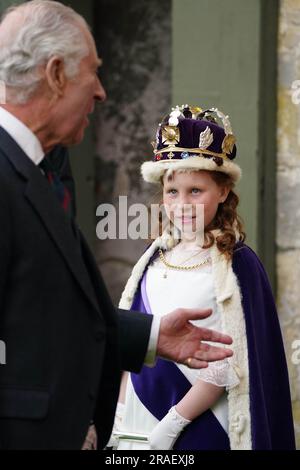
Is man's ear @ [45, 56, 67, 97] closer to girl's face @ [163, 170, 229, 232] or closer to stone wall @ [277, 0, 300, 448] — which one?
girl's face @ [163, 170, 229, 232]

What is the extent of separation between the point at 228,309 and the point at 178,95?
1.78m

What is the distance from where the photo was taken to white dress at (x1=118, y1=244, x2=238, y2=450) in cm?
338

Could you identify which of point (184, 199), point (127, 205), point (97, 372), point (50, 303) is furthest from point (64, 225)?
point (127, 205)

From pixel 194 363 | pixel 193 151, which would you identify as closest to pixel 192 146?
pixel 193 151

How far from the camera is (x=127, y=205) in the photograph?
19.4 ft

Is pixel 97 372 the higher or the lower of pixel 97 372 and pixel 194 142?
the lower

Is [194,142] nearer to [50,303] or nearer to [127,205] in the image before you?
[50,303]

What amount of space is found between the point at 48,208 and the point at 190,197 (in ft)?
3.27

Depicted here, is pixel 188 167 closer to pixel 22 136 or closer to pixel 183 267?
pixel 183 267

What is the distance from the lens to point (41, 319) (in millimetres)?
2557

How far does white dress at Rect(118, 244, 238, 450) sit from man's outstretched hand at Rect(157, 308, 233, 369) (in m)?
0.33

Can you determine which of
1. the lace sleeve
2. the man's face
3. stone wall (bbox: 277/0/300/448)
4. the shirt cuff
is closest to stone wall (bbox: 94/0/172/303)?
stone wall (bbox: 277/0/300/448)

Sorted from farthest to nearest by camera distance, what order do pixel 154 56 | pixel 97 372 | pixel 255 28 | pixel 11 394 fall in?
pixel 154 56
pixel 255 28
pixel 97 372
pixel 11 394

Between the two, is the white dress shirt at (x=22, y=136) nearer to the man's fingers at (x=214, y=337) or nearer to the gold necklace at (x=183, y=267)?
the man's fingers at (x=214, y=337)
